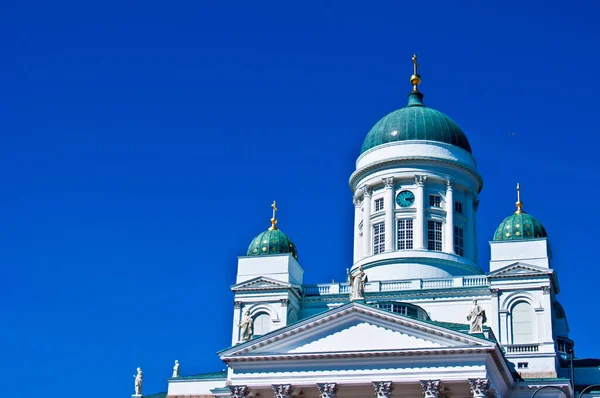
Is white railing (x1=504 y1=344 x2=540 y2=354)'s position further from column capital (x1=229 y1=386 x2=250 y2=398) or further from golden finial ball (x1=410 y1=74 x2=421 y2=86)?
golden finial ball (x1=410 y1=74 x2=421 y2=86)

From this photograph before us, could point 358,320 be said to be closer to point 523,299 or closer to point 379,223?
point 523,299

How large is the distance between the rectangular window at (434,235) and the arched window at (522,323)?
29.1 feet

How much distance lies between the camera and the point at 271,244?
6988 cm

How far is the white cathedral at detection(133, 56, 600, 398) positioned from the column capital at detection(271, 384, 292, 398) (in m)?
0.05

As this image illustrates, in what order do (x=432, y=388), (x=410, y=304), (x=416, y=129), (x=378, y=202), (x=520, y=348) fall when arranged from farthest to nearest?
(x=378, y=202), (x=416, y=129), (x=410, y=304), (x=520, y=348), (x=432, y=388)

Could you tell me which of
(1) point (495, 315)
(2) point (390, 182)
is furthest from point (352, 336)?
(2) point (390, 182)

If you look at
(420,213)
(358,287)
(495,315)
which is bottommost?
(358,287)

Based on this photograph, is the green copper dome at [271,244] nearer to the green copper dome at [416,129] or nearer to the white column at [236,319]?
the white column at [236,319]

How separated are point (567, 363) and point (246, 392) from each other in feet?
63.5

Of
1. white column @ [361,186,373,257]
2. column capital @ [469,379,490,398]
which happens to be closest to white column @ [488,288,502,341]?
column capital @ [469,379,490,398]

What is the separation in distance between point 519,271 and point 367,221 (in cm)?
1271

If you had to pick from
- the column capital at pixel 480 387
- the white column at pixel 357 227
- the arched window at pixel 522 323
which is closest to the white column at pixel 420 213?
the white column at pixel 357 227

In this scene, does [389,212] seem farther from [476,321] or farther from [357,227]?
[476,321]

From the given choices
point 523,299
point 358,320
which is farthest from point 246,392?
point 523,299
